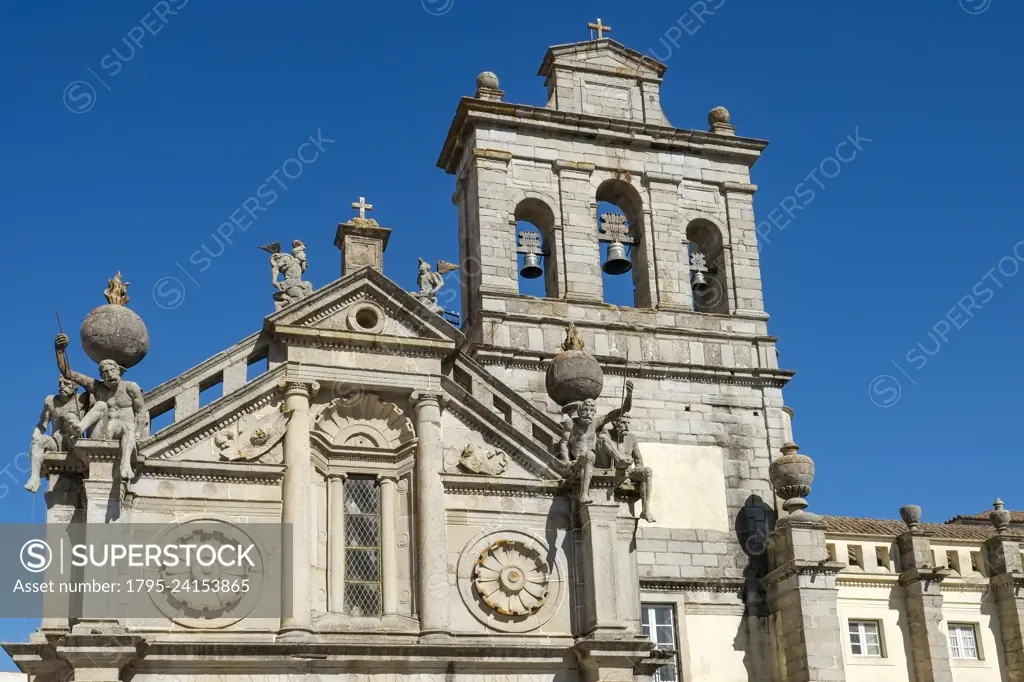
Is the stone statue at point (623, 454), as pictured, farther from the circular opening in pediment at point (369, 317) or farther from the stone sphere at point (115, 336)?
the stone sphere at point (115, 336)

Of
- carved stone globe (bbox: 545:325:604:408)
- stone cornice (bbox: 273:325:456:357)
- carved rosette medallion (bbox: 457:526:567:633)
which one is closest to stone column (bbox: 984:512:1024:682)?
carved stone globe (bbox: 545:325:604:408)

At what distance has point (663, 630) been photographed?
27922mm

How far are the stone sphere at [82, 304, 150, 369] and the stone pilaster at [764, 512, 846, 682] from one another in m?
13.4

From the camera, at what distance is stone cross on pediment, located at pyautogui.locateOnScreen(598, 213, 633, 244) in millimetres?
32094

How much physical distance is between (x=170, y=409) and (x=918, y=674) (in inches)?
639

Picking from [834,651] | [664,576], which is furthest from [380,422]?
[834,651]

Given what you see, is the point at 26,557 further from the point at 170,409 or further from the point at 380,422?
the point at 380,422

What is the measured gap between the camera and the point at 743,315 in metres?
31.6

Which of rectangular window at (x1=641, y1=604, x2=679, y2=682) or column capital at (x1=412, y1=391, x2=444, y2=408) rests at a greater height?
column capital at (x1=412, y1=391, x2=444, y2=408)

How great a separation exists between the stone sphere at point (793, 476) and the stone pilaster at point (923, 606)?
2718mm

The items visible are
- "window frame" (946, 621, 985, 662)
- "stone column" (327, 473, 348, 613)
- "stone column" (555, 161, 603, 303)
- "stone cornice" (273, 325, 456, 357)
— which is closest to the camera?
"stone column" (327, 473, 348, 613)

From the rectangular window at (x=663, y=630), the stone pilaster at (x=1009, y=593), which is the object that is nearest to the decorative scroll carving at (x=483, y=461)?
the rectangular window at (x=663, y=630)

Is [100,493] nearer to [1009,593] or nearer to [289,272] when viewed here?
[289,272]

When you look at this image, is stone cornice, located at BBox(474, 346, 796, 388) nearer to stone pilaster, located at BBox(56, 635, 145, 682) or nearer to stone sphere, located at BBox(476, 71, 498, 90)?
stone sphere, located at BBox(476, 71, 498, 90)
